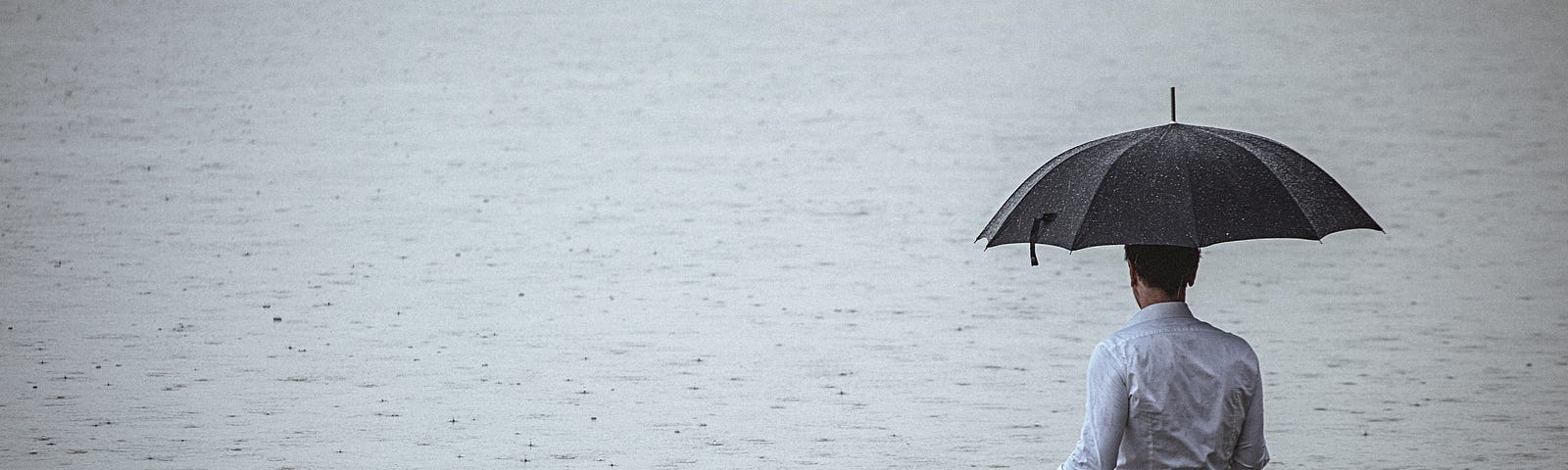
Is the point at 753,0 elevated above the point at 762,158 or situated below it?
above

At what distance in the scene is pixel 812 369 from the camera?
7.75m

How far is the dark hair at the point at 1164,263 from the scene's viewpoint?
2.93 metres

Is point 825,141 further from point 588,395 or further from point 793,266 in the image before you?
point 588,395

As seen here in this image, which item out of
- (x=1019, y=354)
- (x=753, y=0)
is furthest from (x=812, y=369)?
(x=753, y=0)

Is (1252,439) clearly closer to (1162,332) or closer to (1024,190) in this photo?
(1162,332)

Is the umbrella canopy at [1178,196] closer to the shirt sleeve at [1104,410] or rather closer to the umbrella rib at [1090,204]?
the umbrella rib at [1090,204]

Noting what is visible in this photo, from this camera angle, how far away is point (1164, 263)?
117 inches

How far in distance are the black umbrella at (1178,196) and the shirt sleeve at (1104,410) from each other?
36cm

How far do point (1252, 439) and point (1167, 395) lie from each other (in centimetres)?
21

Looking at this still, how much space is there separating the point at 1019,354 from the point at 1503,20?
9937mm

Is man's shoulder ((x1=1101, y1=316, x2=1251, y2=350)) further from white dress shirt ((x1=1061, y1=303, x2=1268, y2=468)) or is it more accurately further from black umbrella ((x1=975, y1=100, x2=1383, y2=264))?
black umbrella ((x1=975, y1=100, x2=1383, y2=264))

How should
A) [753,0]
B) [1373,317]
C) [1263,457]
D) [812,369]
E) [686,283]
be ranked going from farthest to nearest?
[753,0] → [686,283] → [1373,317] → [812,369] → [1263,457]

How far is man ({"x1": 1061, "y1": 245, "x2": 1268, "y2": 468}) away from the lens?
9.25 ft

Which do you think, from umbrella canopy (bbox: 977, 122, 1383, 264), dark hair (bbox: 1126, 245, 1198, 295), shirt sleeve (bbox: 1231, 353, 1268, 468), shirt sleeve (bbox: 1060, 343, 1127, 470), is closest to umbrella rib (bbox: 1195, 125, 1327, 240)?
umbrella canopy (bbox: 977, 122, 1383, 264)
